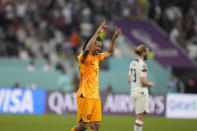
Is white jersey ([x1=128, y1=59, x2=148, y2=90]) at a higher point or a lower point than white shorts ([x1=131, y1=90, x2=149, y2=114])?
higher

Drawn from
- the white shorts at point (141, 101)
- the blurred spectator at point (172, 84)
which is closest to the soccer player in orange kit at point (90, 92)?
the white shorts at point (141, 101)

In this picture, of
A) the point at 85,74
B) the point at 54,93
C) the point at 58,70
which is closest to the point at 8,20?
the point at 58,70

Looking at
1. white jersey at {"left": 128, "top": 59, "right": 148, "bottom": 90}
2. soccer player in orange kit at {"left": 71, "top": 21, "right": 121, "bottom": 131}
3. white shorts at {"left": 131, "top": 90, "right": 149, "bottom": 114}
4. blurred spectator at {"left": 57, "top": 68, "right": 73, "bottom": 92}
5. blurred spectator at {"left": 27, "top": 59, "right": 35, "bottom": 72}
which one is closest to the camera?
soccer player in orange kit at {"left": 71, "top": 21, "right": 121, "bottom": 131}

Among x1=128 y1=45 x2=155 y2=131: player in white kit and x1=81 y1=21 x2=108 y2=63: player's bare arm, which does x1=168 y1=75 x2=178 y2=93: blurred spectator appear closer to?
x1=128 y1=45 x2=155 y2=131: player in white kit

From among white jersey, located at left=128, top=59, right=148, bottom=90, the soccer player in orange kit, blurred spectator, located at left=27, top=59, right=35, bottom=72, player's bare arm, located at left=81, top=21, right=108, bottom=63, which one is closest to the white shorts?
white jersey, located at left=128, top=59, right=148, bottom=90

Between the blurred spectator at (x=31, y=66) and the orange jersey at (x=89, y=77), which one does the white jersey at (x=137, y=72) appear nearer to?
the orange jersey at (x=89, y=77)

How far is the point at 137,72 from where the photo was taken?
12602mm

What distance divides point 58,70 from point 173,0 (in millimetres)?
8690

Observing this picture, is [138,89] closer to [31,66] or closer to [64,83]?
[64,83]

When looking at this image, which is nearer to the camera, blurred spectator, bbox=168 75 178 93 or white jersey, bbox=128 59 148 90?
white jersey, bbox=128 59 148 90

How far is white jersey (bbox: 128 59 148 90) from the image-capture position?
12.5 m

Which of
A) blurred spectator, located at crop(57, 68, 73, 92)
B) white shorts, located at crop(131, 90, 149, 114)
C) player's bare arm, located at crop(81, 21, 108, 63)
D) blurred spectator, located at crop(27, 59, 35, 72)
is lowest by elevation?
white shorts, located at crop(131, 90, 149, 114)

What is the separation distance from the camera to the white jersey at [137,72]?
1252cm

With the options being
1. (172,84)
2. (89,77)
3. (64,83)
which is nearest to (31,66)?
(64,83)
